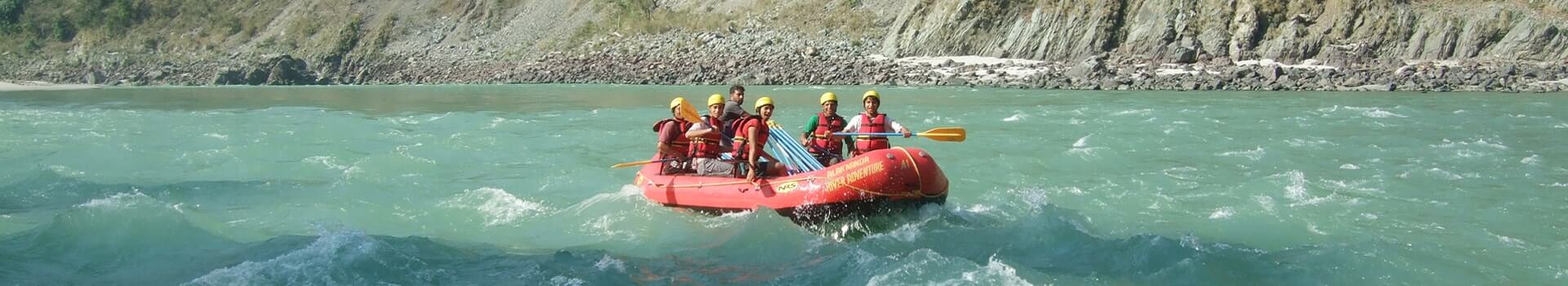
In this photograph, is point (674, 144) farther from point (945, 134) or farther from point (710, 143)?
point (945, 134)

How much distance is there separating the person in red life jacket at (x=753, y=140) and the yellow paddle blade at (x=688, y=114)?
1.30 feet

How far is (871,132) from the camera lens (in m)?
9.06

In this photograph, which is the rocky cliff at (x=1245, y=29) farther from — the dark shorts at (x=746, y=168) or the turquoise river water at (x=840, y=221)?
the dark shorts at (x=746, y=168)

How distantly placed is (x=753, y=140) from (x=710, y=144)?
766mm

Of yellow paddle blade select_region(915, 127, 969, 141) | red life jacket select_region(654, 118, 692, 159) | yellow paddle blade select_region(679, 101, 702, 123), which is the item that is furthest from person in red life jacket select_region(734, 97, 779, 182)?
yellow paddle blade select_region(915, 127, 969, 141)

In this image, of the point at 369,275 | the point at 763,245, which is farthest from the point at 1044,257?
the point at 369,275

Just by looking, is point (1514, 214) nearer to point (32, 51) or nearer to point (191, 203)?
point (191, 203)

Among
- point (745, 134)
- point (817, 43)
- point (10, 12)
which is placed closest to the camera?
point (745, 134)

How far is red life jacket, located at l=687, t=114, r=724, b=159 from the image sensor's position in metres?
8.79

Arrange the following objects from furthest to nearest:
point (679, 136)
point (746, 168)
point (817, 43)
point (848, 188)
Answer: point (817, 43)
point (679, 136)
point (746, 168)
point (848, 188)

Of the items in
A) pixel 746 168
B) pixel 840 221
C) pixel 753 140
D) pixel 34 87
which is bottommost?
pixel 34 87

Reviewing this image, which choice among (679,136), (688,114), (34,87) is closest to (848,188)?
(688,114)

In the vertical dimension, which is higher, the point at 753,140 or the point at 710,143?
the point at 753,140

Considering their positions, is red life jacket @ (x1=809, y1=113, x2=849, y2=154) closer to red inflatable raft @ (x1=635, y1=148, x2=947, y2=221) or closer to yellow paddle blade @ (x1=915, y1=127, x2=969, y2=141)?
yellow paddle blade @ (x1=915, y1=127, x2=969, y2=141)
